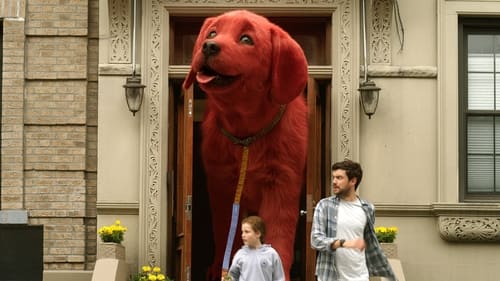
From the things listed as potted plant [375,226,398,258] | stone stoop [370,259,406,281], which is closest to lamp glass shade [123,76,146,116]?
potted plant [375,226,398,258]

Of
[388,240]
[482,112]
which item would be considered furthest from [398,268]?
[482,112]

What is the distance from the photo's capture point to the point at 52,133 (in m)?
11.2

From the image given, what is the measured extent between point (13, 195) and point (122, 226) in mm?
1187

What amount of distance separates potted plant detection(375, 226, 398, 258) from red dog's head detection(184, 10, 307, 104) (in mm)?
1548

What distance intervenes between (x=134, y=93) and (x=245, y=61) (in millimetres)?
1662

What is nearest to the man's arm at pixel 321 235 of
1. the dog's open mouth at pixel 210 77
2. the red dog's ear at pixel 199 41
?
the dog's open mouth at pixel 210 77

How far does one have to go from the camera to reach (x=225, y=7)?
11.1 m

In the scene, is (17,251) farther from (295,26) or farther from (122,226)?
(295,26)

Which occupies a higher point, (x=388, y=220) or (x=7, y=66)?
(x=7, y=66)

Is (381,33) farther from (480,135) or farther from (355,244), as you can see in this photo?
(355,244)

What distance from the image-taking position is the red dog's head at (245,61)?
938cm

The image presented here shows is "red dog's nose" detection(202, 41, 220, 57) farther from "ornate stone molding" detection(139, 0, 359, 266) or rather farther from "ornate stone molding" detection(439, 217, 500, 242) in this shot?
"ornate stone molding" detection(439, 217, 500, 242)

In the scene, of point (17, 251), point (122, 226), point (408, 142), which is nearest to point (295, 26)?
point (408, 142)

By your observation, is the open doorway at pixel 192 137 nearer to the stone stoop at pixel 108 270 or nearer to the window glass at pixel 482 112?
the stone stoop at pixel 108 270
